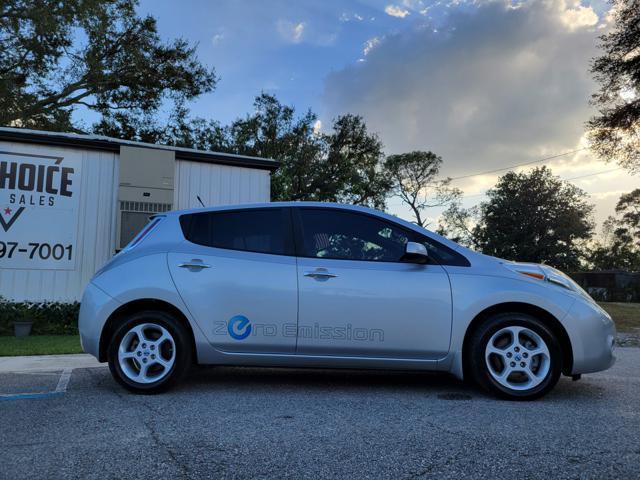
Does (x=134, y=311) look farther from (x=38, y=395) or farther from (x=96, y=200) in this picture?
(x=96, y=200)

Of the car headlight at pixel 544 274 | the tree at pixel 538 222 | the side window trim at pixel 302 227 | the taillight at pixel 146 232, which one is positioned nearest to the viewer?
the car headlight at pixel 544 274

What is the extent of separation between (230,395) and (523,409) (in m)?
2.23

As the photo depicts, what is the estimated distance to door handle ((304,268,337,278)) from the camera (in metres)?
4.04

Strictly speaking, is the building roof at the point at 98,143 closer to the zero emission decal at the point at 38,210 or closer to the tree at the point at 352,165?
the zero emission decal at the point at 38,210

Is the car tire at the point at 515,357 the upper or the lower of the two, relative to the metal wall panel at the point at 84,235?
lower

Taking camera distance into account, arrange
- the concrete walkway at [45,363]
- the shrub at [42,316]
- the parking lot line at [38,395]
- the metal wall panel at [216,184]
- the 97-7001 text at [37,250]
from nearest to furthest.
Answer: the parking lot line at [38,395] < the concrete walkway at [45,363] < the shrub at [42,316] < the 97-7001 text at [37,250] < the metal wall panel at [216,184]

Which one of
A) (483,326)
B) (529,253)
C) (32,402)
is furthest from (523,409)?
(529,253)

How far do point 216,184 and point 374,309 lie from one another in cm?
815

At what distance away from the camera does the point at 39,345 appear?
763cm

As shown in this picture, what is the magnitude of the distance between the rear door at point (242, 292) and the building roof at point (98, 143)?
709cm

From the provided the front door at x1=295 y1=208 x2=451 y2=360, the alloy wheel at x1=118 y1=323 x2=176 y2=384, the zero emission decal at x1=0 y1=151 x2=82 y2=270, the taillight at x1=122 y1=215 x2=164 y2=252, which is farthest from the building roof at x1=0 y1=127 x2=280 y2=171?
the front door at x1=295 y1=208 x2=451 y2=360

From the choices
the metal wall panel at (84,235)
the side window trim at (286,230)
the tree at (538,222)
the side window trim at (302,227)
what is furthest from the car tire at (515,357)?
the tree at (538,222)

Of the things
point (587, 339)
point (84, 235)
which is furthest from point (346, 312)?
point (84, 235)

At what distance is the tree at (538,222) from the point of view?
41.1 m
